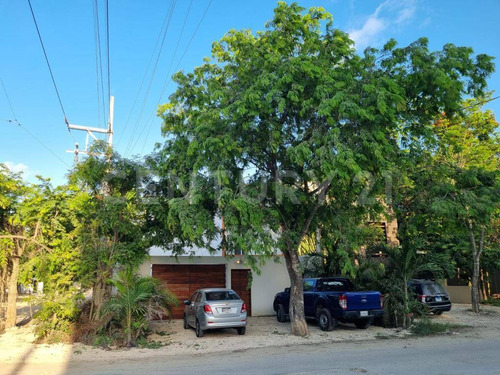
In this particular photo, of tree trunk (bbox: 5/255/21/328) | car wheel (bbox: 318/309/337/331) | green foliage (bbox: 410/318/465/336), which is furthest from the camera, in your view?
car wheel (bbox: 318/309/337/331)

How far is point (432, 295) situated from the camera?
52.7 ft

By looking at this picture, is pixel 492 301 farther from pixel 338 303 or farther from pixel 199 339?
pixel 199 339

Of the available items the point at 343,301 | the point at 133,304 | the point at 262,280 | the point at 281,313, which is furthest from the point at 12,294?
the point at 343,301

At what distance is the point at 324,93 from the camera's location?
1040 centimetres

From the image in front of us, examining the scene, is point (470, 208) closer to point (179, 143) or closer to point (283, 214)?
point (283, 214)

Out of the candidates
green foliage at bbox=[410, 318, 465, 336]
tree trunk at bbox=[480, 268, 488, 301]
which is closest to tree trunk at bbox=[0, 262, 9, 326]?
green foliage at bbox=[410, 318, 465, 336]

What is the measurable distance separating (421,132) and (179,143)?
24.3 feet

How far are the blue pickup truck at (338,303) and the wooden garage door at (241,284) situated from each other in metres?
4.06

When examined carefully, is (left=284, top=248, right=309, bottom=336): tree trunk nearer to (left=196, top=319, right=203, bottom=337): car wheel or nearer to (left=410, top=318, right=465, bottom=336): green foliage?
(left=196, top=319, right=203, bottom=337): car wheel

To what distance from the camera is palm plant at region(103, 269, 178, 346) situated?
11.3m

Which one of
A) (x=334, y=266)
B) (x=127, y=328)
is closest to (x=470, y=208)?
(x=334, y=266)

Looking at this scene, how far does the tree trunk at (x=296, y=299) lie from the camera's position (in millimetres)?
12688

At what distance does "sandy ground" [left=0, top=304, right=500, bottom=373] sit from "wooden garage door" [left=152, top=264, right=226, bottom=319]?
5.14 feet

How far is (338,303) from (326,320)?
101 centimetres
